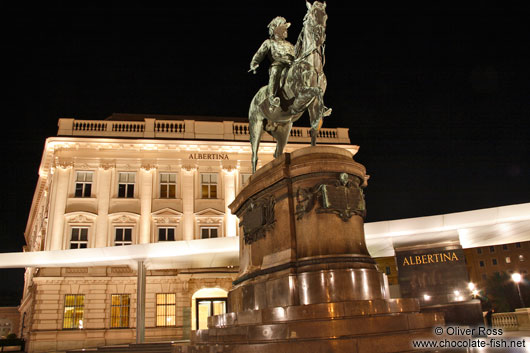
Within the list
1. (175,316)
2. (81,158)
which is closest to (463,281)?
(175,316)

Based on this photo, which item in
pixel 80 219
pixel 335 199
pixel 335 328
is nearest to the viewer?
pixel 335 328

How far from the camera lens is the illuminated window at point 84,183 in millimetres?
28188

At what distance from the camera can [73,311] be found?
83.6 feet

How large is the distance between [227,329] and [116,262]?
48.2 ft

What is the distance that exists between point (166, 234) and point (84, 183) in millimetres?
6158

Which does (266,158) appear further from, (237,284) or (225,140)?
(237,284)

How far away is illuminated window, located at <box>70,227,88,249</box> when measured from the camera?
88.3ft

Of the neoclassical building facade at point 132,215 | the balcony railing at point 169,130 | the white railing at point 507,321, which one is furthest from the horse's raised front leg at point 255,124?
the balcony railing at point 169,130

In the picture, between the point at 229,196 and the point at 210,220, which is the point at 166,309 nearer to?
the point at 210,220

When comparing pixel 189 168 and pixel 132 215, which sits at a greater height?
pixel 189 168

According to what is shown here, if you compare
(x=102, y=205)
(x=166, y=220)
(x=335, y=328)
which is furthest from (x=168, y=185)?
(x=335, y=328)

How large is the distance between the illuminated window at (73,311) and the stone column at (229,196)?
942 centimetres

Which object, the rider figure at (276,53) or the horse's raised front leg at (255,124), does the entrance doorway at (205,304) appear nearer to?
the horse's raised front leg at (255,124)

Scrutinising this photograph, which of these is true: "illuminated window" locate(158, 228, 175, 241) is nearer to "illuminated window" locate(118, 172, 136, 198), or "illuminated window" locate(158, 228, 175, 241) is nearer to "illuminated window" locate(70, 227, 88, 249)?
"illuminated window" locate(118, 172, 136, 198)
